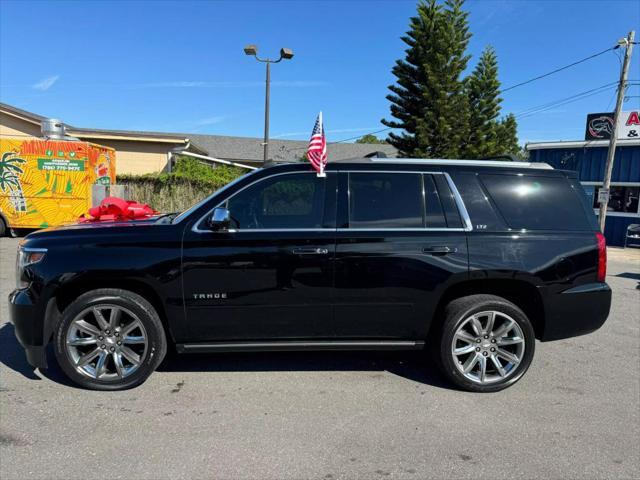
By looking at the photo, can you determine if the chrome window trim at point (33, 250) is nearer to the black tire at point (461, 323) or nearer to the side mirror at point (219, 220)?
the side mirror at point (219, 220)

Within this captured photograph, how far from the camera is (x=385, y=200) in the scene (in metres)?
3.84

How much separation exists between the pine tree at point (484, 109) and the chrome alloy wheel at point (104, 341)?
26.2m

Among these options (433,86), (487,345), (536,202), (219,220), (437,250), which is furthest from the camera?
(433,86)

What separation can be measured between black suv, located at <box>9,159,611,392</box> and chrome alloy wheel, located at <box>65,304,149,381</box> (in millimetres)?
11

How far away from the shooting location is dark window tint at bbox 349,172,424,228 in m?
3.78

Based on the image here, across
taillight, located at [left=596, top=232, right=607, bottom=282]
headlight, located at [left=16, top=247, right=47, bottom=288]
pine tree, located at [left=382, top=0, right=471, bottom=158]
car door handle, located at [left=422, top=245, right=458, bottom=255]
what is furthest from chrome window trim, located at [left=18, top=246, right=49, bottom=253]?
pine tree, located at [left=382, top=0, right=471, bottom=158]

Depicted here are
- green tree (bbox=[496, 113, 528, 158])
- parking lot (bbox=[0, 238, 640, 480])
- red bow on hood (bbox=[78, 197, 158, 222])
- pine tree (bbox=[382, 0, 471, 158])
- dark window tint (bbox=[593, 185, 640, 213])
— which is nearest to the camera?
parking lot (bbox=[0, 238, 640, 480])

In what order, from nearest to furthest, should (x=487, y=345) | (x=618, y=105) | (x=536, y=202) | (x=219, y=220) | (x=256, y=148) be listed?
(x=219, y=220) < (x=487, y=345) < (x=536, y=202) < (x=618, y=105) < (x=256, y=148)

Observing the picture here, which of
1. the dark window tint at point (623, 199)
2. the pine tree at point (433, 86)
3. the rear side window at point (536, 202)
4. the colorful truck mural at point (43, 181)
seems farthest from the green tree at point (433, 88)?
the rear side window at point (536, 202)

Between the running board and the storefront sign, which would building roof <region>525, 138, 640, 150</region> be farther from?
the running board

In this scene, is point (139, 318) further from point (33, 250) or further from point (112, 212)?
point (112, 212)

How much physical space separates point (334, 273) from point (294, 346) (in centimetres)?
71

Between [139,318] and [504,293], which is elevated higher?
[504,293]

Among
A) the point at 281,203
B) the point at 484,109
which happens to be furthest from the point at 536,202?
the point at 484,109
